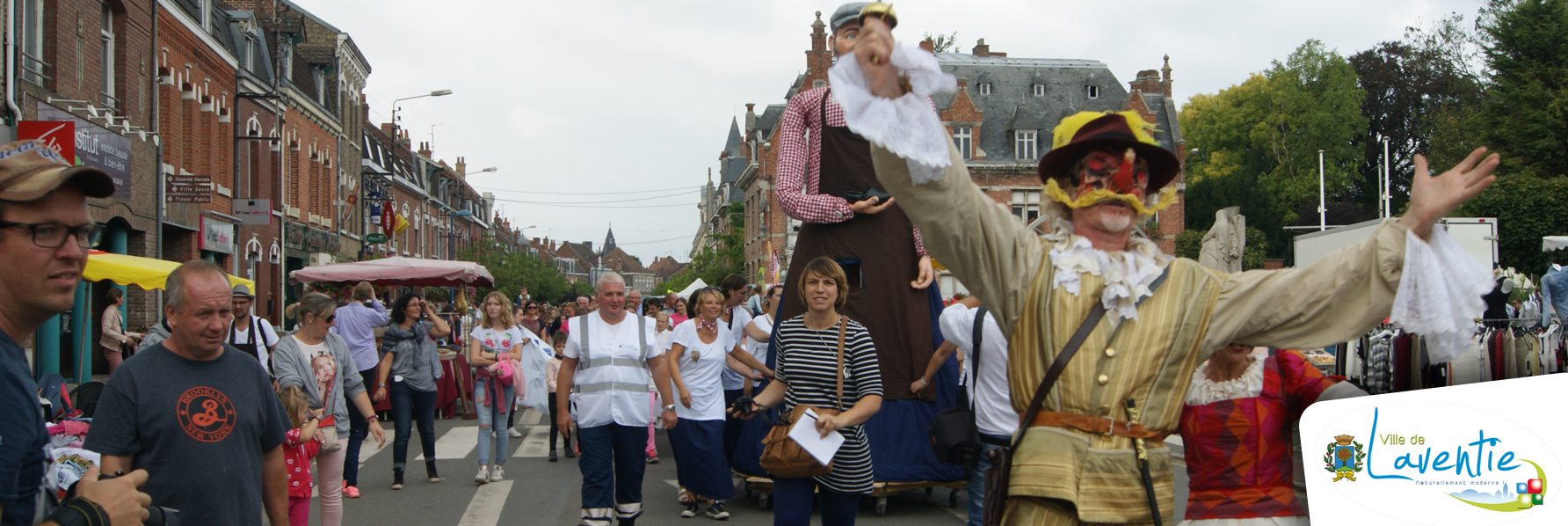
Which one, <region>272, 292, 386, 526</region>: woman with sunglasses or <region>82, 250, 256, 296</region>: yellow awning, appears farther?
<region>82, 250, 256, 296</region>: yellow awning

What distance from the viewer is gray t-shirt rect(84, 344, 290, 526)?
3416 millimetres

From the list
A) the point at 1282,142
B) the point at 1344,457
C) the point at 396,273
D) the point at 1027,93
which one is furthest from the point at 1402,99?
the point at 1344,457

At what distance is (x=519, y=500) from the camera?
8.29 m

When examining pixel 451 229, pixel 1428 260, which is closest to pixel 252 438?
pixel 1428 260

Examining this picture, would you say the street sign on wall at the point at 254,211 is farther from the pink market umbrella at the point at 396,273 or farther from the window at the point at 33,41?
the window at the point at 33,41

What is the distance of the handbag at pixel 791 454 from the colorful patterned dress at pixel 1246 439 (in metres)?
1.84

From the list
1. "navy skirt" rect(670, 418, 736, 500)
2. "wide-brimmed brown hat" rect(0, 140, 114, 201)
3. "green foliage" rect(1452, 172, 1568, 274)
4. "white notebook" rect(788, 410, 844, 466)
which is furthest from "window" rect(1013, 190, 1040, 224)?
"wide-brimmed brown hat" rect(0, 140, 114, 201)

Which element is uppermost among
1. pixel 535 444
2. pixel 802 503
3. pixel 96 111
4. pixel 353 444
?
pixel 96 111

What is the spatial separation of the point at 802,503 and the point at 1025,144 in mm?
44738

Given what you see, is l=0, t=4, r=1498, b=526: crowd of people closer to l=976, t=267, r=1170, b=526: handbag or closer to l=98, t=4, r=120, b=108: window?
l=976, t=267, r=1170, b=526: handbag

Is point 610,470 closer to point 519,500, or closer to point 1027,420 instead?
point 519,500

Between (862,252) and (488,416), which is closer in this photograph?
(862,252)

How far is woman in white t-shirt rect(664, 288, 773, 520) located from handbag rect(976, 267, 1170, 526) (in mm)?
4559

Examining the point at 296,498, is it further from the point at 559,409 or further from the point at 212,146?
the point at 212,146
